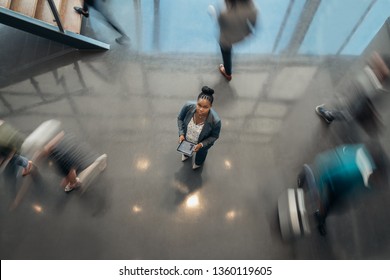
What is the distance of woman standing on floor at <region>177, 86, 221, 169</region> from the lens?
2.52m

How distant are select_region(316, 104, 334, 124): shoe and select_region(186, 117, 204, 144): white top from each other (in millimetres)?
2044

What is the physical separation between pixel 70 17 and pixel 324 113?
13.4ft

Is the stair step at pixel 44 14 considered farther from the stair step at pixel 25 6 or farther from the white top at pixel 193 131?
the white top at pixel 193 131

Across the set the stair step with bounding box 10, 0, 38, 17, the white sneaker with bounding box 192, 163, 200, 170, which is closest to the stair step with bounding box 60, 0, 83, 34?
the stair step with bounding box 10, 0, 38, 17

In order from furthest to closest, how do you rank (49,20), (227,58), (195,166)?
(49,20) < (227,58) < (195,166)

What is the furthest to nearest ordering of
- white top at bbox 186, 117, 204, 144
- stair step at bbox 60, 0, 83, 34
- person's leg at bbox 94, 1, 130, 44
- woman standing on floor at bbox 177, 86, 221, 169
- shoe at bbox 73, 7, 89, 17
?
1. shoe at bbox 73, 7, 89, 17
2. stair step at bbox 60, 0, 83, 34
3. person's leg at bbox 94, 1, 130, 44
4. white top at bbox 186, 117, 204, 144
5. woman standing on floor at bbox 177, 86, 221, 169

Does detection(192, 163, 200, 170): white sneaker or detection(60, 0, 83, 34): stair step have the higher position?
detection(60, 0, 83, 34): stair step

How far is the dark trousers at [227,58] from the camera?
369cm

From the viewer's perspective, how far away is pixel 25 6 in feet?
12.6

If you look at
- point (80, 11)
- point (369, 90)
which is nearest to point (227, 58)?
point (369, 90)

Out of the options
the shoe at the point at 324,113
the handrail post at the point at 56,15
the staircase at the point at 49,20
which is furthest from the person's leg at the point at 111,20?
the shoe at the point at 324,113

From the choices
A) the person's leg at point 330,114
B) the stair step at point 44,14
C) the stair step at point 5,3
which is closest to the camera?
the stair step at point 5,3

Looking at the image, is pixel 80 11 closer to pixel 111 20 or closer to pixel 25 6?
pixel 111 20

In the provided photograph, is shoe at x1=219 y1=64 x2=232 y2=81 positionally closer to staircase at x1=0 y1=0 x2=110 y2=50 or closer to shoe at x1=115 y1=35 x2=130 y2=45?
shoe at x1=115 y1=35 x2=130 y2=45
